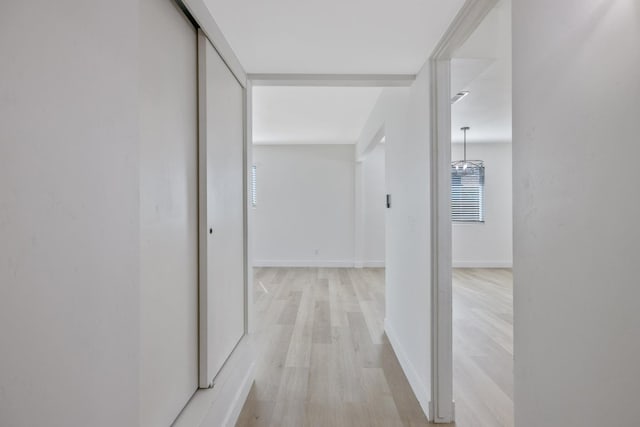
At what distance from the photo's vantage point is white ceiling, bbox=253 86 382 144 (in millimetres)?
3766

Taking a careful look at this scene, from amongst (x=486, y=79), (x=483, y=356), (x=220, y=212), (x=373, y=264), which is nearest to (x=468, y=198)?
(x=373, y=264)

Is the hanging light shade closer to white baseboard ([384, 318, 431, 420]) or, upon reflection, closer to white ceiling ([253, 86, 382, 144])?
white ceiling ([253, 86, 382, 144])

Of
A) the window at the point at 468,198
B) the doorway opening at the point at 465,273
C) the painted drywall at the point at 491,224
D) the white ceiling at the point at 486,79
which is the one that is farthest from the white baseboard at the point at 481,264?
the white ceiling at the point at 486,79

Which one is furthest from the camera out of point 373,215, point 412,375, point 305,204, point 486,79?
point 373,215

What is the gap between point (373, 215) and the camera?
23.9 ft

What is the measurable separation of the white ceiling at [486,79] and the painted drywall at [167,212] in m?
1.54

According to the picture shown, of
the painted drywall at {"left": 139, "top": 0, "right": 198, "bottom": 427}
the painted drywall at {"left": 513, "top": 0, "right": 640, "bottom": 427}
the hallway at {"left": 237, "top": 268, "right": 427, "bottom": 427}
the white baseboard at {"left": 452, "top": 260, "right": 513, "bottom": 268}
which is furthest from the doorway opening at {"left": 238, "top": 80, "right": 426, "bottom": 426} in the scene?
the white baseboard at {"left": 452, "top": 260, "right": 513, "bottom": 268}

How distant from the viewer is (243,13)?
66.6 inches

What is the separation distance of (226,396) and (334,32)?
2.02 m

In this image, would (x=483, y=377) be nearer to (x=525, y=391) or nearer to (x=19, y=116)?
(x=525, y=391)

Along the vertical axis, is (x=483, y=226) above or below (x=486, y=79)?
below

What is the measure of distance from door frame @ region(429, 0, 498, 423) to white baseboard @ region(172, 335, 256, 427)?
1118mm

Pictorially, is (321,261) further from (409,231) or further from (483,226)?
(409,231)

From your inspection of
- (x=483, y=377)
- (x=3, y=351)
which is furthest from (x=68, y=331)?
(x=483, y=377)
